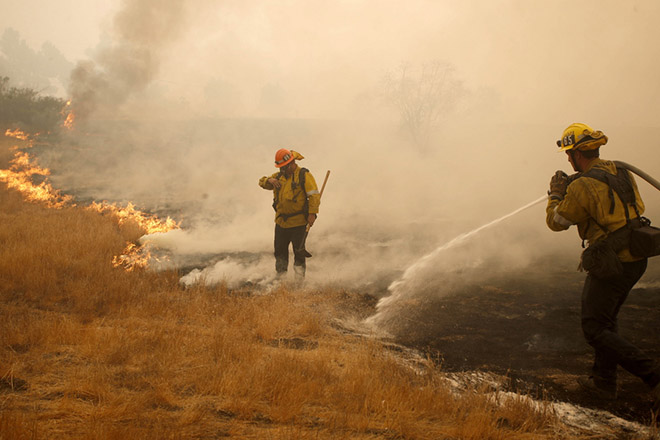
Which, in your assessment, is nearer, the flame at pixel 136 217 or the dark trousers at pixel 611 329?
the dark trousers at pixel 611 329

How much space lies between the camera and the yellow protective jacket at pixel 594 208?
292cm

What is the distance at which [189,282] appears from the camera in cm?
631

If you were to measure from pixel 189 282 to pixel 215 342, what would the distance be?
269cm

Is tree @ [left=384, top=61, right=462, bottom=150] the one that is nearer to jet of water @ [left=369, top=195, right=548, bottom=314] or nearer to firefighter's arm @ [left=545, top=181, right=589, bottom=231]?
jet of water @ [left=369, top=195, right=548, bottom=314]

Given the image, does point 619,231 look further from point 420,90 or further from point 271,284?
point 420,90

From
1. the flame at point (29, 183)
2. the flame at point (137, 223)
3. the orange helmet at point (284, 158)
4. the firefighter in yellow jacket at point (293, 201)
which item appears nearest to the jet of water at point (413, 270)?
the firefighter in yellow jacket at point (293, 201)

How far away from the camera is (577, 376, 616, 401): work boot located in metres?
3.15

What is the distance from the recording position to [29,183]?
1284 cm

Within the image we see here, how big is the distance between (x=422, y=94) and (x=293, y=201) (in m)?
21.9

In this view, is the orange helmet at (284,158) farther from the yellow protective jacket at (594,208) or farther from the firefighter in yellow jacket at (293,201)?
the yellow protective jacket at (594,208)

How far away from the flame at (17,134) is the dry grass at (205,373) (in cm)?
Answer: 1532

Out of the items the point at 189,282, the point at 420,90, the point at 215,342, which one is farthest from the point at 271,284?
the point at 420,90

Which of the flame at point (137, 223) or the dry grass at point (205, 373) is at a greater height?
the flame at point (137, 223)

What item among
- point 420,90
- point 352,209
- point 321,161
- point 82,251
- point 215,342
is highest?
point 420,90
